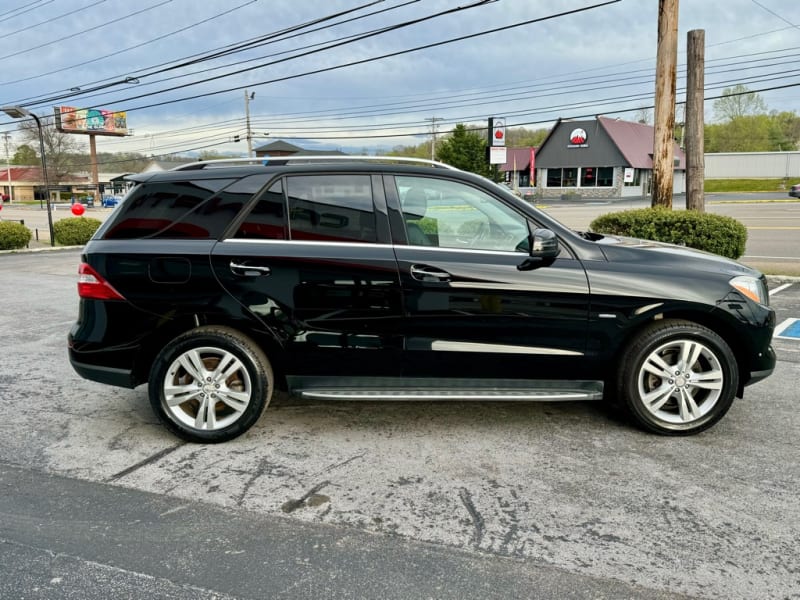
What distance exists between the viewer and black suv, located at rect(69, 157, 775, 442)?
12.6 feet

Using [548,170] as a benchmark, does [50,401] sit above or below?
below

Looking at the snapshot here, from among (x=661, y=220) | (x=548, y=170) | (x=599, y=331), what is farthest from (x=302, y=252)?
(x=548, y=170)

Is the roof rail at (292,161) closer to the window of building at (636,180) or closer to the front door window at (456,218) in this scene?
the front door window at (456,218)

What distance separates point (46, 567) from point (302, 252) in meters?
2.08

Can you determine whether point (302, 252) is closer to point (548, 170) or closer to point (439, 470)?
point (439, 470)

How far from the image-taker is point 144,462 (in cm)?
376

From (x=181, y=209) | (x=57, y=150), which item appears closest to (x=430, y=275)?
(x=181, y=209)

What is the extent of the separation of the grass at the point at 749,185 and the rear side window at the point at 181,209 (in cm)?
6275

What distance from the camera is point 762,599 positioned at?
7.98ft

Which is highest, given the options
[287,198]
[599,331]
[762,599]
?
[287,198]

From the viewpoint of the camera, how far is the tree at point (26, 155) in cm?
9225

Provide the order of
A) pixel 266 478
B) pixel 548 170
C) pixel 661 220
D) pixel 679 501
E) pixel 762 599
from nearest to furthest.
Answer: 1. pixel 762 599
2. pixel 679 501
3. pixel 266 478
4. pixel 661 220
5. pixel 548 170

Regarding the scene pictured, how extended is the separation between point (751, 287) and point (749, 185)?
66637 mm

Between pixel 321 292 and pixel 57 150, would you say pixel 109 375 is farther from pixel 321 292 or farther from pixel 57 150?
pixel 57 150
